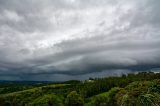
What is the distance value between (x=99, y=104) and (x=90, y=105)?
10.9m

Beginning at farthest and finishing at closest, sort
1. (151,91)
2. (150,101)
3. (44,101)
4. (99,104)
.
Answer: (99,104) → (44,101) → (151,91) → (150,101)

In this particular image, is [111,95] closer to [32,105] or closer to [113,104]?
[113,104]

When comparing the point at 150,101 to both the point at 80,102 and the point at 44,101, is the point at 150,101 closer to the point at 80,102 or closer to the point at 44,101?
the point at 44,101

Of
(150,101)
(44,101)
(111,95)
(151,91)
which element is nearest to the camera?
(150,101)

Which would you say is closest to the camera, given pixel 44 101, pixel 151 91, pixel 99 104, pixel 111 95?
pixel 151 91

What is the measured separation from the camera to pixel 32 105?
169 meters

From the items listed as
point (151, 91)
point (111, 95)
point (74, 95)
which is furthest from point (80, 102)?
point (151, 91)

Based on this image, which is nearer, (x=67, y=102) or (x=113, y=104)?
(x=113, y=104)

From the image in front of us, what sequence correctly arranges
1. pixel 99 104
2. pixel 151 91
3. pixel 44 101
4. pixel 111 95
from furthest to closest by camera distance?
1. pixel 99 104
2. pixel 111 95
3. pixel 44 101
4. pixel 151 91

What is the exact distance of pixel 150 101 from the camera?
476 inches

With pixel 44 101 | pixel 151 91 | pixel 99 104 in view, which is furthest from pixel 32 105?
pixel 151 91

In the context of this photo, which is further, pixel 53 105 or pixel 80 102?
pixel 80 102

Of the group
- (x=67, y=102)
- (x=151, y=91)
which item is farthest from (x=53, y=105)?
(x=151, y=91)

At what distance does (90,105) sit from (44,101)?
1934 inches
